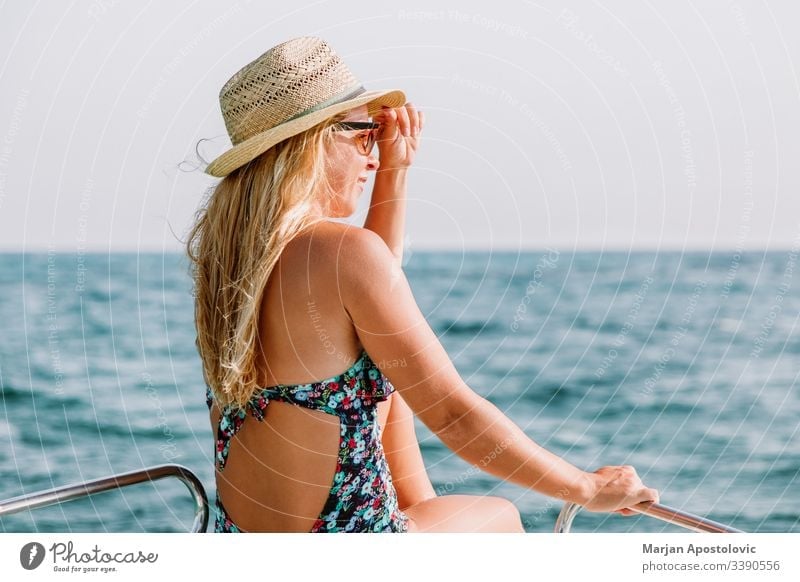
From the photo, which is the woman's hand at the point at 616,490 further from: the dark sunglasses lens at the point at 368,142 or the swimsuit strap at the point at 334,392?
the dark sunglasses lens at the point at 368,142

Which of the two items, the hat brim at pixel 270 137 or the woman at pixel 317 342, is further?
the hat brim at pixel 270 137

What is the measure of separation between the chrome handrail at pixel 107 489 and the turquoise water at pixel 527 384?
391 mm

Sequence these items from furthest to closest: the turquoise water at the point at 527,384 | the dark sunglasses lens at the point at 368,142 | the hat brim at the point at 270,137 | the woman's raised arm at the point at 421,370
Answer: the turquoise water at the point at 527,384 → the dark sunglasses lens at the point at 368,142 → the hat brim at the point at 270,137 → the woman's raised arm at the point at 421,370

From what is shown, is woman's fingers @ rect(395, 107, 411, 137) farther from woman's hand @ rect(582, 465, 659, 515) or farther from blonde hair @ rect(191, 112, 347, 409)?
woman's hand @ rect(582, 465, 659, 515)

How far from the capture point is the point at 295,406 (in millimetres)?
1520

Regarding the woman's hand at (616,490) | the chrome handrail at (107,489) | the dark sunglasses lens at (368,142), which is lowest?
the chrome handrail at (107,489)

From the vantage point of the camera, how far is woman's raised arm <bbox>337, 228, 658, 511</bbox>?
143 centimetres

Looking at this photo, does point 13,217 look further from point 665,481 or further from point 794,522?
point 794,522

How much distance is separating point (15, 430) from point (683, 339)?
9.26 meters

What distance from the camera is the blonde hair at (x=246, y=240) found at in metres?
1.52

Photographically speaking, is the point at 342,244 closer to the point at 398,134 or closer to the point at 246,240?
the point at 246,240
